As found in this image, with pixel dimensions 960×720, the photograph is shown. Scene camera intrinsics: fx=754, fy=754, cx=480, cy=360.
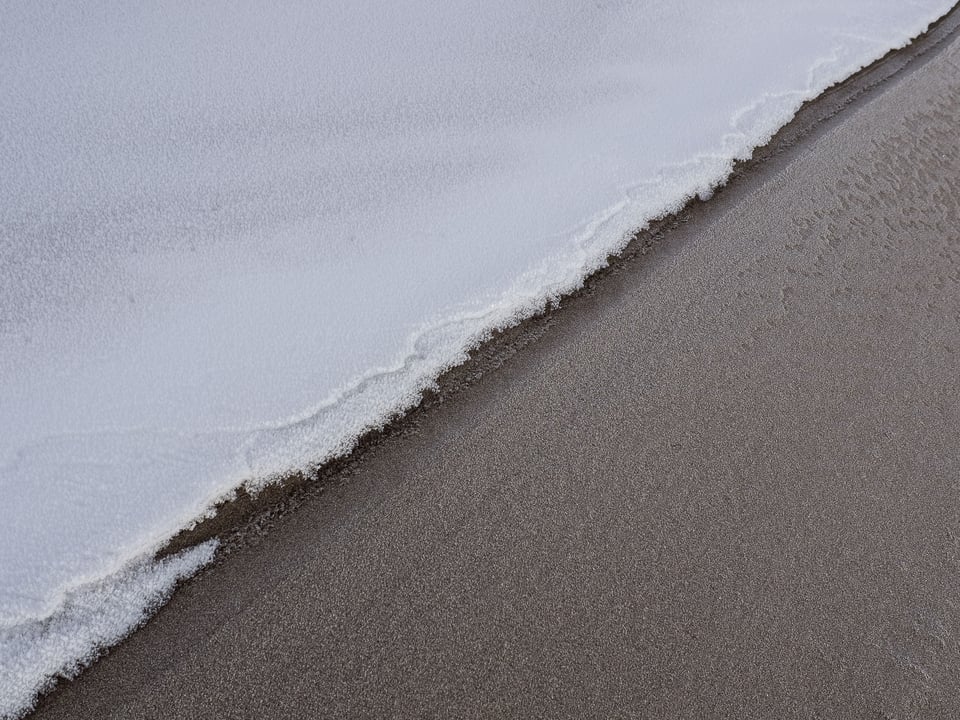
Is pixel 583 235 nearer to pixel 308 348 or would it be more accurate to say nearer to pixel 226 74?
pixel 308 348

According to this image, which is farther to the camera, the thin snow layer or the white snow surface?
the white snow surface

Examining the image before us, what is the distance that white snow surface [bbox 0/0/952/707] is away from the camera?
2.83 ft

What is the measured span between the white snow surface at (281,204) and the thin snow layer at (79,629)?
0.01 meters

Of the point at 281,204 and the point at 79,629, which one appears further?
the point at 281,204

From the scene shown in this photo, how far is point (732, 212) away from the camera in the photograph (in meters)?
1.22

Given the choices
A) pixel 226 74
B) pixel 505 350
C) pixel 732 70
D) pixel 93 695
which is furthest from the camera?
pixel 732 70

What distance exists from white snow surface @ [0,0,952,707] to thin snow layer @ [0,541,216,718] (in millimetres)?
12

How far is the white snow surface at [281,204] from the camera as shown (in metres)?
0.86

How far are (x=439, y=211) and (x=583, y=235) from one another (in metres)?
0.22

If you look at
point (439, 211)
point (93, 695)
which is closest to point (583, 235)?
point (439, 211)

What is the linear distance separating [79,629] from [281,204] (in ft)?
2.05

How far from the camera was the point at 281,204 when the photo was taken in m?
1.11

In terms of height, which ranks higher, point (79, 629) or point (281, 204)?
point (281, 204)

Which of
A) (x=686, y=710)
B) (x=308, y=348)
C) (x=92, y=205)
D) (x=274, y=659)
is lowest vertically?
(x=686, y=710)
